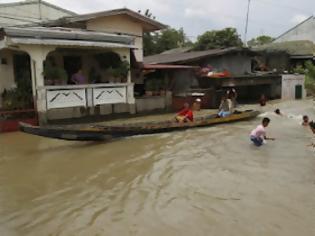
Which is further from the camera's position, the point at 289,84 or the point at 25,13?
the point at 289,84

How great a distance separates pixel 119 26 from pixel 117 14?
784 millimetres

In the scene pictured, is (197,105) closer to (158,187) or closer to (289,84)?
(289,84)

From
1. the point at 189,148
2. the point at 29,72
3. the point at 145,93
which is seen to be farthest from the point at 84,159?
the point at 145,93

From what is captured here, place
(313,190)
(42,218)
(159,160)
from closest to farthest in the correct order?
(42,218) < (313,190) < (159,160)

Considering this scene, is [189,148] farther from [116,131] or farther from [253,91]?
[253,91]

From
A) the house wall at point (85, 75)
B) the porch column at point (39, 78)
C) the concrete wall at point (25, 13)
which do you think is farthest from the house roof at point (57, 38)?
the concrete wall at point (25, 13)

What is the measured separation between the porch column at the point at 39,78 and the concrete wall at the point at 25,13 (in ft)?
36.4

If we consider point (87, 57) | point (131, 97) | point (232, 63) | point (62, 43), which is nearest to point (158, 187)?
point (62, 43)

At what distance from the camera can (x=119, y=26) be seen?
21.0 metres

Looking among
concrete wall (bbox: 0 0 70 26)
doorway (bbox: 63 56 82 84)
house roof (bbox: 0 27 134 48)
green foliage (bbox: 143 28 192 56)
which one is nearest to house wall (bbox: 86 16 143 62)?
doorway (bbox: 63 56 82 84)

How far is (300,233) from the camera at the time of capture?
235 inches

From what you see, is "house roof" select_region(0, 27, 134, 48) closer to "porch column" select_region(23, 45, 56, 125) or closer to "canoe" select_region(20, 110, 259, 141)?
"porch column" select_region(23, 45, 56, 125)

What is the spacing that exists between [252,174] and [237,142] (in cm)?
377

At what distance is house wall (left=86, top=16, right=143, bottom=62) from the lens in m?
19.9
